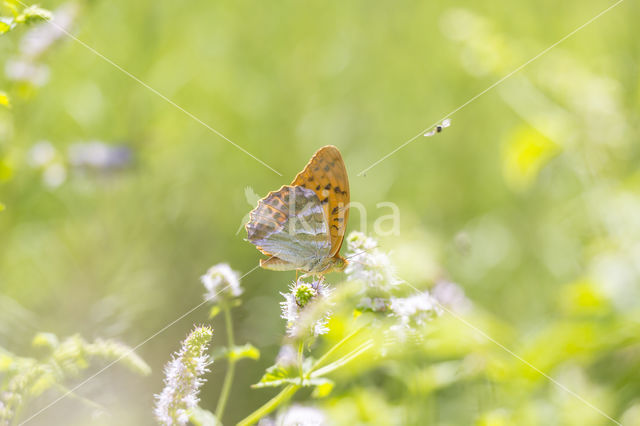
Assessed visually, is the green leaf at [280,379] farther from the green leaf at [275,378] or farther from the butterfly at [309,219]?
the butterfly at [309,219]

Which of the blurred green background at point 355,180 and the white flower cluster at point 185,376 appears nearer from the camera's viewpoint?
the white flower cluster at point 185,376

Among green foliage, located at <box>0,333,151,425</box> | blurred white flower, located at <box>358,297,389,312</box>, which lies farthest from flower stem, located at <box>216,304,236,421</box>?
blurred white flower, located at <box>358,297,389,312</box>

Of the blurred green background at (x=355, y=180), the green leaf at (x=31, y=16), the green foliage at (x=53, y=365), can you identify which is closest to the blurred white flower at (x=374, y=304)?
the blurred green background at (x=355, y=180)

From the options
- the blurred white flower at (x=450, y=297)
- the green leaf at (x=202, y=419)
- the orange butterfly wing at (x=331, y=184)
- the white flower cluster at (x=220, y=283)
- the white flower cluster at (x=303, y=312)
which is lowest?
the green leaf at (x=202, y=419)

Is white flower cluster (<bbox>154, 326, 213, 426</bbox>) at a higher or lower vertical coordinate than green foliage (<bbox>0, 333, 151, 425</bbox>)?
lower

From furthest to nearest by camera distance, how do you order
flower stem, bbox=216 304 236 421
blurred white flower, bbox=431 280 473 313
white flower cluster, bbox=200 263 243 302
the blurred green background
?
the blurred green background < blurred white flower, bbox=431 280 473 313 < white flower cluster, bbox=200 263 243 302 < flower stem, bbox=216 304 236 421

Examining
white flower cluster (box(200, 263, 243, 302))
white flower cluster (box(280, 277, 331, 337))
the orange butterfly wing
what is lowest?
white flower cluster (box(280, 277, 331, 337))

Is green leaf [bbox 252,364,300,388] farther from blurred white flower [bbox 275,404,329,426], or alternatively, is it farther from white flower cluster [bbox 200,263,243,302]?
white flower cluster [bbox 200,263,243,302]
